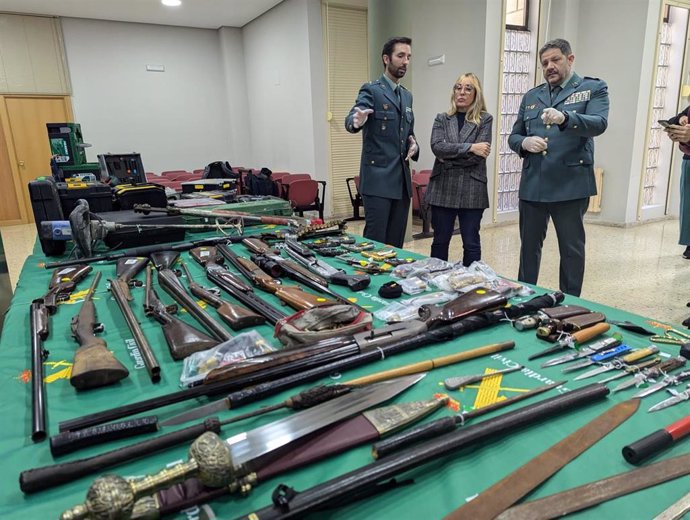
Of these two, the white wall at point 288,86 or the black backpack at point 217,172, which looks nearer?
the black backpack at point 217,172

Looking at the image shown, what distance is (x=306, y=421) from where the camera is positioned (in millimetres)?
904

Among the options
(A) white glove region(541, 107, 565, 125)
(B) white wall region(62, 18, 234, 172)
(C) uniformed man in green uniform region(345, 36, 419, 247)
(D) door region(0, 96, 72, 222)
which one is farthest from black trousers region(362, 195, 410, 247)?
(D) door region(0, 96, 72, 222)

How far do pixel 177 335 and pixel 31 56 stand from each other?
8560 millimetres

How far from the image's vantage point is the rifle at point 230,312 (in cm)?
144

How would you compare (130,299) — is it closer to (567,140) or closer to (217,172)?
(567,140)

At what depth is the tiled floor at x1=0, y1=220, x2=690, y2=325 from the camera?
135 inches

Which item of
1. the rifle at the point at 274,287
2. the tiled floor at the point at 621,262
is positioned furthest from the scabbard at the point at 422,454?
the tiled floor at the point at 621,262

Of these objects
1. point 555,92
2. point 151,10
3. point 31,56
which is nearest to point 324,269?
point 555,92

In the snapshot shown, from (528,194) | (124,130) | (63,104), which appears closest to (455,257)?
(528,194)

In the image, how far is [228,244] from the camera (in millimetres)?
2539

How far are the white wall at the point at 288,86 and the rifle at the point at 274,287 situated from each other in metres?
5.29

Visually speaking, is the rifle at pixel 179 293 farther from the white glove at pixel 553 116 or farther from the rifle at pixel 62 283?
the white glove at pixel 553 116

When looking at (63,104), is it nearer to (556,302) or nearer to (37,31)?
(37,31)

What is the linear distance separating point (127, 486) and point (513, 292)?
1.34 meters
